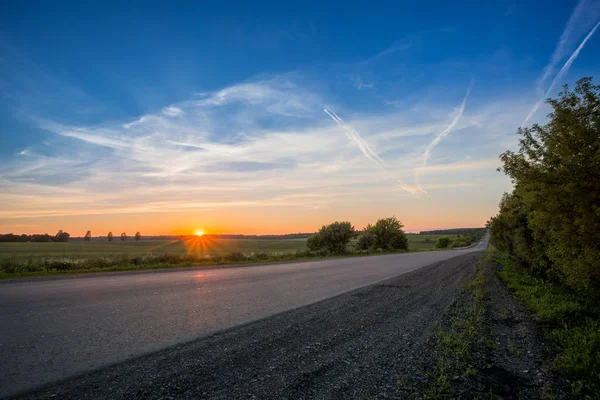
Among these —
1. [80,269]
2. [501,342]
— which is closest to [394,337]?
[501,342]

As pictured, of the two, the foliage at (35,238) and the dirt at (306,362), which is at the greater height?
the foliage at (35,238)

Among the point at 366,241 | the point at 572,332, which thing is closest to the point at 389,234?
the point at 366,241

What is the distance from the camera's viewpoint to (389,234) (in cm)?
6525

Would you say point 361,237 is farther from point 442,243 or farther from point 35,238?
point 35,238

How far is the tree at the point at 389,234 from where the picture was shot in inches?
2537

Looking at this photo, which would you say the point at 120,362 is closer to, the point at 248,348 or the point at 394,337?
the point at 248,348

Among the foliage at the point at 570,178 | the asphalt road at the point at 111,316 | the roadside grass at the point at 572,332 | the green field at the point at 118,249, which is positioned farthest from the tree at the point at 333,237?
the foliage at the point at 570,178

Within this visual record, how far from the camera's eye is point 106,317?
29.1 feet

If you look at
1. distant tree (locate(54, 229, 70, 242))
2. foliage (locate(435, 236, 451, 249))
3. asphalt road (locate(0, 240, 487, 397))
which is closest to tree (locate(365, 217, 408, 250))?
foliage (locate(435, 236, 451, 249))

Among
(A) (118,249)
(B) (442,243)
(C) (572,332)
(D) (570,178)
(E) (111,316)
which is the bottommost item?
(C) (572,332)

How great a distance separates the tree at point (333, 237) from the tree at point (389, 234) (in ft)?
43.9

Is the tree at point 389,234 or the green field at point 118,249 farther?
the tree at point 389,234

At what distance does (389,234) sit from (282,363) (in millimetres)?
62208

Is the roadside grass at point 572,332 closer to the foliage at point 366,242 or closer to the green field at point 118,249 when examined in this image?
the green field at point 118,249
